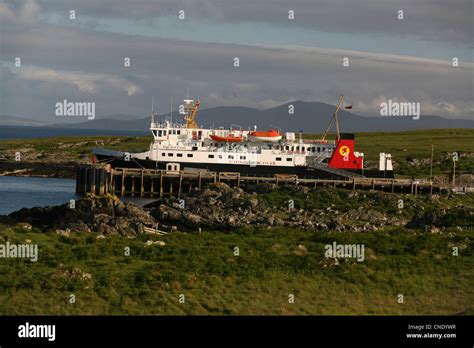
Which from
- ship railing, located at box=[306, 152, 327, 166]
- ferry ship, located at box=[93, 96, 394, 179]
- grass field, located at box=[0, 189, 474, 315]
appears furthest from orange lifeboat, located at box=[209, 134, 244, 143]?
grass field, located at box=[0, 189, 474, 315]

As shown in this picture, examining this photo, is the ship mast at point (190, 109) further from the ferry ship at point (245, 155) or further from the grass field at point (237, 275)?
the grass field at point (237, 275)

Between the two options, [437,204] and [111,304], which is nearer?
[111,304]

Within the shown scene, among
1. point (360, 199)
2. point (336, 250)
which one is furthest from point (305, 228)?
point (360, 199)

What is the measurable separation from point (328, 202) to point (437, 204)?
763 centimetres

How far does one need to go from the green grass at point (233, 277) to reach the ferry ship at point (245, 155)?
138 feet

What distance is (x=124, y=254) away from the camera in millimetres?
38812

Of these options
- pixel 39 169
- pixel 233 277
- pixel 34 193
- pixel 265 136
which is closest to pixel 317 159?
pixel 265 136

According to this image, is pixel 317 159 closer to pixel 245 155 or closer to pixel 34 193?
pixel 245 155

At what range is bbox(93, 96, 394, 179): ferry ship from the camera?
86.8 meters

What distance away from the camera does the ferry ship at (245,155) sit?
3418 inches

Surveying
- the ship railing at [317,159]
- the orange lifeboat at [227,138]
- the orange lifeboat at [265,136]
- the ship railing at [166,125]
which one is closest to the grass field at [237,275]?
the orange lifeboat at [227,138]

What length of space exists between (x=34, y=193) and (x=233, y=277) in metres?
56.8

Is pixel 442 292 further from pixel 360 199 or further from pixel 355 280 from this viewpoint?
pixel 360 199
